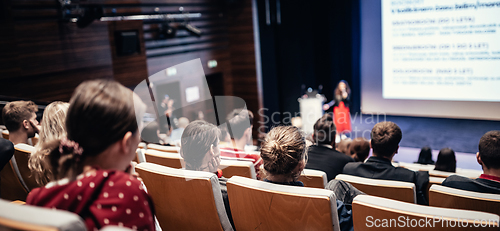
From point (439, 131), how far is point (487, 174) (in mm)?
5272

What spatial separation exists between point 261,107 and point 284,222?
6.75 metres

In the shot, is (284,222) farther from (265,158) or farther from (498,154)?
(498,154)

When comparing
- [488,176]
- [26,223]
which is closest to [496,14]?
[488,176]

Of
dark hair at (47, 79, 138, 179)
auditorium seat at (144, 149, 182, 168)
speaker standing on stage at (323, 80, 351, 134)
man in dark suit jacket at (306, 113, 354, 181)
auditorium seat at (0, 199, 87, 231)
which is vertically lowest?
speaker standing on stage at (323, 80, 351, 134)

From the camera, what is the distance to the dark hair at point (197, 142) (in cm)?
202

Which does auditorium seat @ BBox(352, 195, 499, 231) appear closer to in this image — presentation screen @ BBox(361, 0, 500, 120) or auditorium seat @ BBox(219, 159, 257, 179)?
auditorium seat @ BBox(219, 159, 257, 179)

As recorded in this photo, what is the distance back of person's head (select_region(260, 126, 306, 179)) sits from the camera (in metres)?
1.71

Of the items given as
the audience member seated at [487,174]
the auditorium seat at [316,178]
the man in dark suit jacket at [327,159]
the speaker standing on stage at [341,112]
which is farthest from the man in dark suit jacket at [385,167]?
the speaker standing on stage at [341,112]

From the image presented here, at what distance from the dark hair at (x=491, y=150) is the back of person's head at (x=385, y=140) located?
0.60m

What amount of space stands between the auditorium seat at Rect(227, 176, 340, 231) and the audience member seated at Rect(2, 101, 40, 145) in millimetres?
1858

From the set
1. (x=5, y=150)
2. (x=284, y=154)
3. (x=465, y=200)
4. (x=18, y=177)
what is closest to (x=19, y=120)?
(x=18, y=177)

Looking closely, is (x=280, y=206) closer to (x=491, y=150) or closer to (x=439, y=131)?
(x=491, y=150)

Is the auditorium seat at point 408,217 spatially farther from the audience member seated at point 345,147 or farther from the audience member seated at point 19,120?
the audience member seated at point 345,147

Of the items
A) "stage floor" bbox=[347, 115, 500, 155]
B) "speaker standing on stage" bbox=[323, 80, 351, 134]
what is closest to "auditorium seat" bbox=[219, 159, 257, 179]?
"stage floor" bbox=[347, 115, 500, 155]
